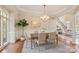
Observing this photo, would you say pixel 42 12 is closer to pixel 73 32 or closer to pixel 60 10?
pixel 60 10

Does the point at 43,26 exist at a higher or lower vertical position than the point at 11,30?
higher

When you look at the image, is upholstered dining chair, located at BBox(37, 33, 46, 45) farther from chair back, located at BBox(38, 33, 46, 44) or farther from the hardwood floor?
the hardwood floor

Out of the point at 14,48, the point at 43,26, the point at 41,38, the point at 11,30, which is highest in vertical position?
the point at 43,26

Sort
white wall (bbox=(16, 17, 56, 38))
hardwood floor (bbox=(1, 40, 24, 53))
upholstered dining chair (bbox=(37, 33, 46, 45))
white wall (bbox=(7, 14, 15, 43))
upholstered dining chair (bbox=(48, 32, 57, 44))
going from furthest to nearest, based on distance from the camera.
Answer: white wall (bbox=(7, 14, 15, 43)) → white wall (bbox=(16, 17, 56, 38)) → upholstered dining chair (bbox=(48, 32, 57, 44)) → upholstered dining chair (bbox=(37, 33, 46, 45)) → hardwood floor (bbox=(1, 40, 24, 53))

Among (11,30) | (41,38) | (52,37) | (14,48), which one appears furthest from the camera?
(11,30)

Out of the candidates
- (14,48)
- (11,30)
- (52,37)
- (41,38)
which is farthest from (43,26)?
(14,48)

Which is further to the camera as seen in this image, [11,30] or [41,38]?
[11,30]

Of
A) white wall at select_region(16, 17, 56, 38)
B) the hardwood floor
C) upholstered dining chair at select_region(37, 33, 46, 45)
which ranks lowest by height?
the hardwood floor

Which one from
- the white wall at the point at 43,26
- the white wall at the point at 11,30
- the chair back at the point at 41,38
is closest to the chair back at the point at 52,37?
the white wall at the point at 43,26

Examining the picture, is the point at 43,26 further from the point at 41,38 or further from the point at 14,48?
the point at 14,48

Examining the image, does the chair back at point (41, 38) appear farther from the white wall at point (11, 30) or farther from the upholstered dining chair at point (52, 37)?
the white wall at point (11, 30)

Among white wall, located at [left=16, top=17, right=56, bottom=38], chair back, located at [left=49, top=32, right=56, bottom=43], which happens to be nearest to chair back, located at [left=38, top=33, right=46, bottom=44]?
chair back, located at [left=49, top=32, right=56, bottom=43]
